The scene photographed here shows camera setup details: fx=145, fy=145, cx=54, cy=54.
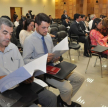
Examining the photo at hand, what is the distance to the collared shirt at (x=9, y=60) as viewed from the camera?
157cm

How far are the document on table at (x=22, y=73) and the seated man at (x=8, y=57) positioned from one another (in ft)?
0.96

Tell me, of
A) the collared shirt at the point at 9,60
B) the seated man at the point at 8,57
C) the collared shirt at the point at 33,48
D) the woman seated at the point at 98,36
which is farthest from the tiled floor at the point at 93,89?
the collared shirt at the point at 9,60

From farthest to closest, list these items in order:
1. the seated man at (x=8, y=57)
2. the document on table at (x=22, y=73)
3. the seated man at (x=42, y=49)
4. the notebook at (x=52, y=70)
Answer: the seated man at (x=42, y=49)
the notebook at (x=52, y=70)
the seated man at (x=8, y=57)
the document on table at (x=22, y=73)

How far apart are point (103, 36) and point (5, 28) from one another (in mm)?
2682

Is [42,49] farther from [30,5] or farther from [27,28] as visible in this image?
[30,5]

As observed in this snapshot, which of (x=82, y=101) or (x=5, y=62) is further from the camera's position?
(x=82, y=101)

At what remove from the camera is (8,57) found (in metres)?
1.62

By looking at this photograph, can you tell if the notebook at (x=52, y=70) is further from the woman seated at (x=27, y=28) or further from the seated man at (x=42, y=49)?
the woman seated at (x=27, y=28)

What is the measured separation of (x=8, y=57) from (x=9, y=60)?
4cm

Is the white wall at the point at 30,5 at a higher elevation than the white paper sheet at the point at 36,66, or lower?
higher

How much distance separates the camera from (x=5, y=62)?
158 centimetres

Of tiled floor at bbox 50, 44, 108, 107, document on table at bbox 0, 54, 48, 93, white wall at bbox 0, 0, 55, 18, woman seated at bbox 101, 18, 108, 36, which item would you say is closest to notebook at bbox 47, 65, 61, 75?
document on table at bbox 0, 54, 48, 93

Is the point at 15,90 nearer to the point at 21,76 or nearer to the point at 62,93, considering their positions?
the point at 21,76

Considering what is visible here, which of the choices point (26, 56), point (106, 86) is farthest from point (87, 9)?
point (26, 56)
